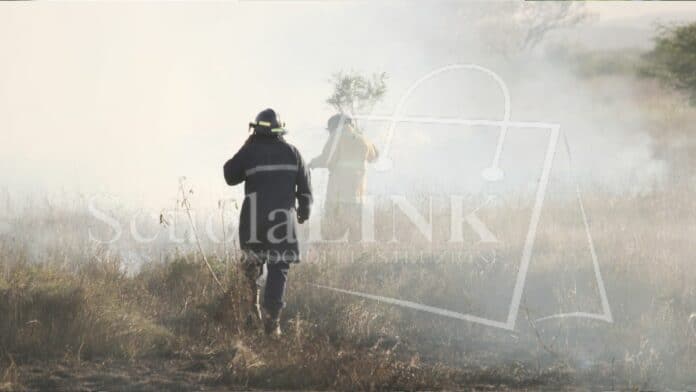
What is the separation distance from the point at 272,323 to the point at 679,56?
1204 cm

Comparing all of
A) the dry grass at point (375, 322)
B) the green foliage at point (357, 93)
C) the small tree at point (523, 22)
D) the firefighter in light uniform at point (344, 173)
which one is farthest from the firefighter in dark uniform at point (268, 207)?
the small tree at point (523, 22)

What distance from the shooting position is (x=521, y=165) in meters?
16.7

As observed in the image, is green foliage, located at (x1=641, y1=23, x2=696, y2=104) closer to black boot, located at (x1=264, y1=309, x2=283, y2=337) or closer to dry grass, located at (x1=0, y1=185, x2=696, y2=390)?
dry grass, located at (x1=0, y1=185, x2=696, y2=390)

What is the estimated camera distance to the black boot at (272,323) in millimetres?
6797

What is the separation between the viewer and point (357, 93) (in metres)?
14.7

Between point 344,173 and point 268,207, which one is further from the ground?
point 344,173

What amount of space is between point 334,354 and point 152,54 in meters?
8.93

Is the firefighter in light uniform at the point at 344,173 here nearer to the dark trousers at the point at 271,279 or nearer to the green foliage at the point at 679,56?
the dark trousers at the point at 271,279

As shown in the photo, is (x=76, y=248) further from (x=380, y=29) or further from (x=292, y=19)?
(x=380, y=29)

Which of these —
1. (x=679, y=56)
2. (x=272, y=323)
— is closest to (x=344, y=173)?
(x=272, y=323)

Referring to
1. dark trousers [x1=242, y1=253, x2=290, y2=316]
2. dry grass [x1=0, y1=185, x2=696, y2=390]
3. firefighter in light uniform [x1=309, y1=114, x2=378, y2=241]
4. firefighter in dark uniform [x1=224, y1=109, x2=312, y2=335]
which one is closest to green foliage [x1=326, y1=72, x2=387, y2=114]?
firefighter in light uniform [x1=309, y1=114, x2=378, y2=241]

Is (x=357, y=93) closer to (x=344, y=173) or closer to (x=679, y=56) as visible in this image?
(x=344, y=173)

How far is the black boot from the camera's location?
6.80 metres

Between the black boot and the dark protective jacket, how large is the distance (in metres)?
0.41
